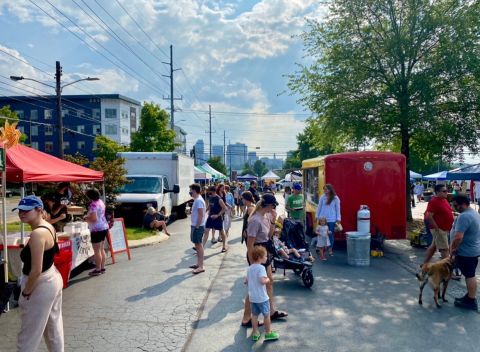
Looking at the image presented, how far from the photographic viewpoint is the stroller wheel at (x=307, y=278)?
788 cm

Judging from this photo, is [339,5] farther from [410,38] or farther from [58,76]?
[58,76]

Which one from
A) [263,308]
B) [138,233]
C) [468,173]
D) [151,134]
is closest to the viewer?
[263,308]

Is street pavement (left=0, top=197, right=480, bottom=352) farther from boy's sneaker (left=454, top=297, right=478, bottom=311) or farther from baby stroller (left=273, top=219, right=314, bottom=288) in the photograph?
baby stroller (left=273, top=219, right=314, bottom=288)

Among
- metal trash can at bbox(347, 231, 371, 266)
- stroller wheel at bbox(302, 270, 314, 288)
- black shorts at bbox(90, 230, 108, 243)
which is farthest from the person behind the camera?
metal trash can at bbox(347, 231, 371, 266)

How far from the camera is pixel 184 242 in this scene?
1365cm

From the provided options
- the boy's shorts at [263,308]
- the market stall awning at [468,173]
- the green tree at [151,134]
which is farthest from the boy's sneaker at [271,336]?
the green tree at [151,134]

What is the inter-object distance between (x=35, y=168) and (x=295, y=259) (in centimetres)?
491

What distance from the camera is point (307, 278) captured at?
7.90m

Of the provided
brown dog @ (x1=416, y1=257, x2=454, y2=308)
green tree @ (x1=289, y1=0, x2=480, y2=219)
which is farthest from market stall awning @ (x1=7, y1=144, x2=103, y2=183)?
green tree @ (x1=289, y1=0, x2=480, y2=219)

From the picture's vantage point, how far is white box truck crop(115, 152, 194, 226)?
16.6 metres

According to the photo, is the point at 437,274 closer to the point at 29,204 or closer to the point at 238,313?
the point at 238,313

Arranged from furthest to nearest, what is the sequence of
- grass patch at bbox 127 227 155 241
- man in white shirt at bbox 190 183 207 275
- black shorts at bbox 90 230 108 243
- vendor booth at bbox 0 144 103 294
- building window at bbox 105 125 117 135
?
building window at bbox 105 125 117 135, grass patch at bbox 127 227 155 241, man in white shirt at bbox 190 183 207 275, black shorts at bbox 90 230 108 243, vendor booth at bbox 0 144 103 294

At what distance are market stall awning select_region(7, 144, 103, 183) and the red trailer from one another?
6.41 metres

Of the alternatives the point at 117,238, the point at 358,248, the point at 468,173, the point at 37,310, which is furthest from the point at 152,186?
the point at 37,310
